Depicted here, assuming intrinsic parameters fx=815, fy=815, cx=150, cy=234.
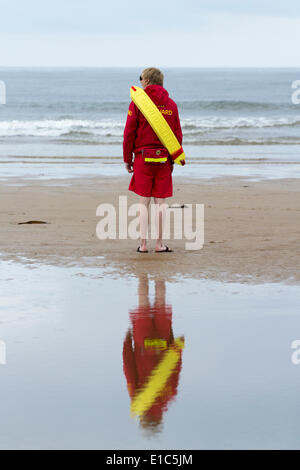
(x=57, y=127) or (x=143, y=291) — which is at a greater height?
(x=57, y=127)

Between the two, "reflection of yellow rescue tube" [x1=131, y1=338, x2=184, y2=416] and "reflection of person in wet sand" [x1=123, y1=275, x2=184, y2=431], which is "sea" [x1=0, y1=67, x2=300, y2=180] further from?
"reflection of yellow rescue tube" [x1=131, y1=338, x2=184, y2=416]

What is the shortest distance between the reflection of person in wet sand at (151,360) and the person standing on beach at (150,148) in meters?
1.93

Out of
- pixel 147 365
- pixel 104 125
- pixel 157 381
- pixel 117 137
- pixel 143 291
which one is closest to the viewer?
pixel 157 381

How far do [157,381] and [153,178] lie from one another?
12.2 ft

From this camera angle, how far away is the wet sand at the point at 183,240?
6.54m

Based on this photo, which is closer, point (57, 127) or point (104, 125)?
point (57, 127)

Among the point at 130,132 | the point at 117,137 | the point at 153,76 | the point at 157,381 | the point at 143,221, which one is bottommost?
the point at 157,381

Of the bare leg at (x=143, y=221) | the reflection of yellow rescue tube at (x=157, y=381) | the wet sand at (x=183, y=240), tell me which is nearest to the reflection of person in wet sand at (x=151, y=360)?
the reflection of yellow rescue tube at (x=157, y=381)

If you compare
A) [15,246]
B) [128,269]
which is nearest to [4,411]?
Answer: [128,269]

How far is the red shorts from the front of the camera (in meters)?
7.21

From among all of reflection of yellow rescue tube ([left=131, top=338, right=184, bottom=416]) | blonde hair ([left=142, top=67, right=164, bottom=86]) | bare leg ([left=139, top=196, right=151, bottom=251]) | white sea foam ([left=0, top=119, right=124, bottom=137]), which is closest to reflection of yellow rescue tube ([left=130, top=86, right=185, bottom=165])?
blonde hair ([left=142, top=67, right=164, bottom=86])

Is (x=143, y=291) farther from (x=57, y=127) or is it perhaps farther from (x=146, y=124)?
(x=57, y=127)

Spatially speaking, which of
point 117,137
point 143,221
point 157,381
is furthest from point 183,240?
point 117,137

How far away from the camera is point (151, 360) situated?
411 centimetres
